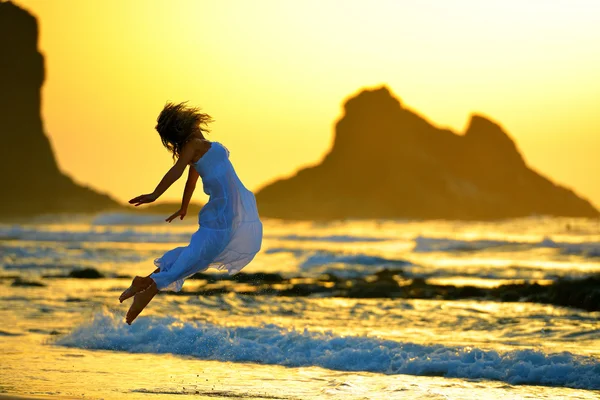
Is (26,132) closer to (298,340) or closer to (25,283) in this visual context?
(25,283)

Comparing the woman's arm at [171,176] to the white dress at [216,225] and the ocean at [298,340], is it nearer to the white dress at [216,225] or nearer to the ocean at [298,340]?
the white dress at [216,225]

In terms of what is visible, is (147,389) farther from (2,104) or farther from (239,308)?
(2,104)

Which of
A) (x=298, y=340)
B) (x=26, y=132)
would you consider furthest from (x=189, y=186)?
(x=26, y=132)

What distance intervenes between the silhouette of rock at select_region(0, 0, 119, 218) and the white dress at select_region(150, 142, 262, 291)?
155598 millimetres

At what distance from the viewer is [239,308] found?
17.9 meters

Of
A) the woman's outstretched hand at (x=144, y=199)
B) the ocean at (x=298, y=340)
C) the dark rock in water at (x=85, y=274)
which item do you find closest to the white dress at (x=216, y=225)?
the woman's outstretched hand at (x=144, y=199)

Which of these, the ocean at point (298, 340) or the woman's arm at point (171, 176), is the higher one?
the woman's arm at point (171, 176)

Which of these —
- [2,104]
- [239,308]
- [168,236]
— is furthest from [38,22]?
[239,308]

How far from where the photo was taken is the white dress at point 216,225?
29.6ft

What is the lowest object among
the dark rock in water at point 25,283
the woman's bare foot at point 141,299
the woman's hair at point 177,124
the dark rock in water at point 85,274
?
the dark rock in water at point 25,283

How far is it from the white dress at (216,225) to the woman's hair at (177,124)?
0.24 meters

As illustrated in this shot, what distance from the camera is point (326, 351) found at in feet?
41.4

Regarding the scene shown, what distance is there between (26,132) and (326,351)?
523ft

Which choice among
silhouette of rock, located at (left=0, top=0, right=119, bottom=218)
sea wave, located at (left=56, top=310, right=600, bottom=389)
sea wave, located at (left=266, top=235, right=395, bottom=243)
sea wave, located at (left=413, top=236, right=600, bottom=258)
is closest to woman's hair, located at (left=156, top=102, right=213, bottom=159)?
sea wave, located at (left=56, top=310, right=600, bottom=389)
